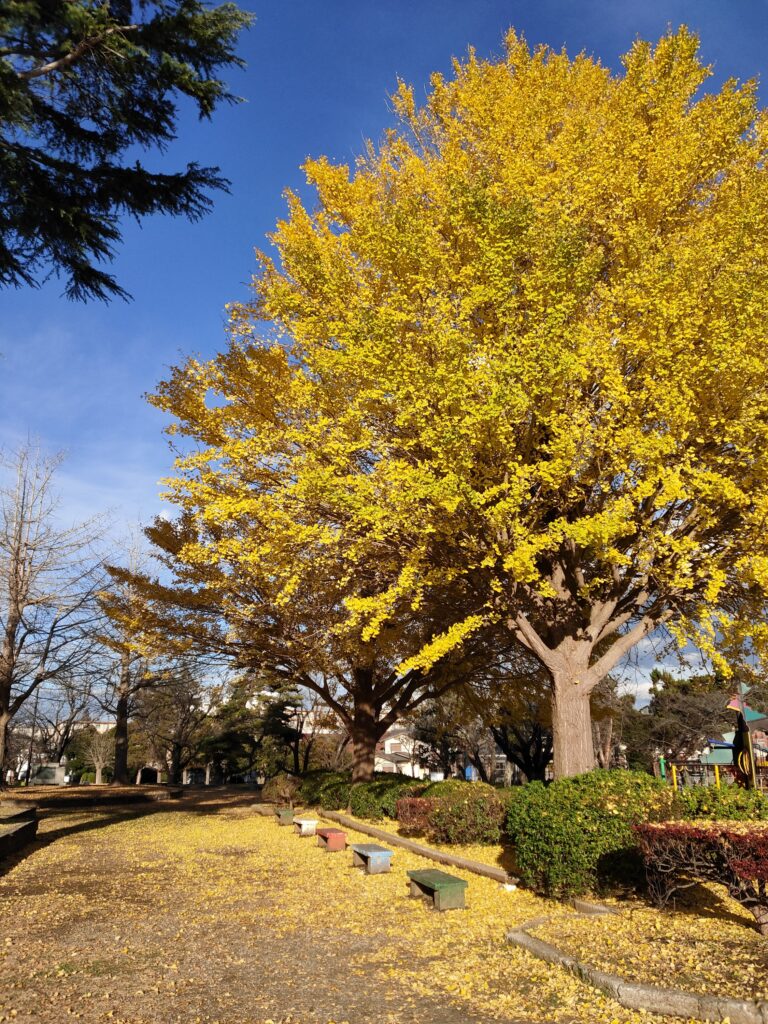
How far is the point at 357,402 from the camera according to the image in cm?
827

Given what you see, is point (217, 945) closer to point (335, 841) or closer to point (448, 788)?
point (335, 841)

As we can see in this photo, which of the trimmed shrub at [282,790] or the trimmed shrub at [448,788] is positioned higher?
the trimmed shrub at [448,788]

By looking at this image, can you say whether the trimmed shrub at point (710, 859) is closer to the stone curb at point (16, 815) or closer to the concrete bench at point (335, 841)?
the concrete bench at point (335, 841)

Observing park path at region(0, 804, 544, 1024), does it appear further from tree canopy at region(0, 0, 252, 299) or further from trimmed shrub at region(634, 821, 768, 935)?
tree canopy at region(0, 0, 252, 299)

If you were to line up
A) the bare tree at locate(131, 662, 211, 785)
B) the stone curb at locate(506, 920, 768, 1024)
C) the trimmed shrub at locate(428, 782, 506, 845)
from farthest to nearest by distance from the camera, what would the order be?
1. the bare tree at locate(131, 662, 211, 785)
2. the trimmed shrub at locate(428, 782, 506, 845)
3. the stone curb at locate(506, 920, 768, 1024)

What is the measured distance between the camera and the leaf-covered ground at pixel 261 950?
4238 millimetres

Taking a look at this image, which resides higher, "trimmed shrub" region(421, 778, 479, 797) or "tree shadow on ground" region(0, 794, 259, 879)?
"trimmed shrub" region(421, 778, 479, 797)

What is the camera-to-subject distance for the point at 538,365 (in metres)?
7.12

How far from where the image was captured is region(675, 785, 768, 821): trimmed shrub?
270 inches

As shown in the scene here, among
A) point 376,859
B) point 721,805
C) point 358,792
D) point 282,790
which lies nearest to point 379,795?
point 358,792

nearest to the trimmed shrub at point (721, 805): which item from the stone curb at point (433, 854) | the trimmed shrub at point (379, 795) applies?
the stone curb at point (433, 854)

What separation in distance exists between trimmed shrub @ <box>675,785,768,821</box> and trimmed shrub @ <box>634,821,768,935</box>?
30.2 inches

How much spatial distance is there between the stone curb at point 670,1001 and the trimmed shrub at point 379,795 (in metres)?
8.61

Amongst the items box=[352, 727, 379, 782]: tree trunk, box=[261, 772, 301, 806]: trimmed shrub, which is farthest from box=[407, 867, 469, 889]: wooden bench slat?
box=[261, 772, 301, 806]: trimmed shrub
